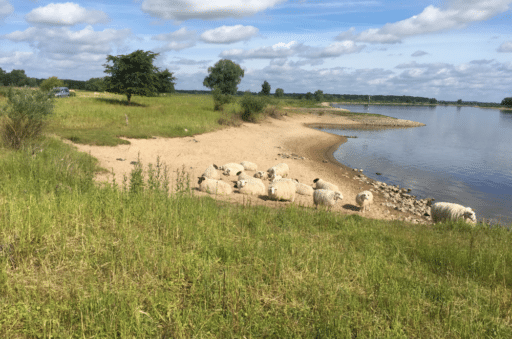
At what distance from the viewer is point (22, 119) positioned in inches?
444

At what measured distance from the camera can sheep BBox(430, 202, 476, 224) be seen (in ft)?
32.2

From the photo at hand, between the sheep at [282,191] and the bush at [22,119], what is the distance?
9295 millimetres

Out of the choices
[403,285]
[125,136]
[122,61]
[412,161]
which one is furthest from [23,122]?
[122,61]

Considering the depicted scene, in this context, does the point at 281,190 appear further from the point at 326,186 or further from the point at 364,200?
the point at 364,200

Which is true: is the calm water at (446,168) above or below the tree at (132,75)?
below

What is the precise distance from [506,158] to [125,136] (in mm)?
34354

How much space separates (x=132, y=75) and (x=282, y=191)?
32057 mm

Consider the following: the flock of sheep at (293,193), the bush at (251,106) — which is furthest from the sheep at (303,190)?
the bush at (251,106)

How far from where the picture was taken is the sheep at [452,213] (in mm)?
9820

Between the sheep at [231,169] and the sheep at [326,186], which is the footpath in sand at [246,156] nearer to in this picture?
the sheep at [231,169]

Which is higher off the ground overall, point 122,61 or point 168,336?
point 122,61

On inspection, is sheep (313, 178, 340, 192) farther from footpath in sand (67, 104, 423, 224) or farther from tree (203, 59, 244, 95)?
tree (203, 59, 244, 95)

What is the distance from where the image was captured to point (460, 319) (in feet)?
11.2

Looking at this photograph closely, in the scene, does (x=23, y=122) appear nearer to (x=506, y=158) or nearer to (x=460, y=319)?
(x=460, y=319)
